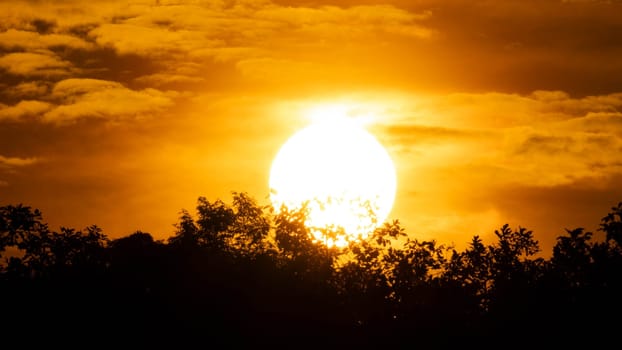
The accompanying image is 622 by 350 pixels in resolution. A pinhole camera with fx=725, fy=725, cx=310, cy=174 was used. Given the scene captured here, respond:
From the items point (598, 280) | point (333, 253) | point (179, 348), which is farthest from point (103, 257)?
point (598, 280)

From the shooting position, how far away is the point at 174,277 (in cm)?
3703

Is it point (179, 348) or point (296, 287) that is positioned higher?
point (296, 287)

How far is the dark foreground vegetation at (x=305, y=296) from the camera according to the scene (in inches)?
1330

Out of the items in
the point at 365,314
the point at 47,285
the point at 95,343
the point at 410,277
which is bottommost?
the point at 95,343

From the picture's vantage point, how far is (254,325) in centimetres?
3481

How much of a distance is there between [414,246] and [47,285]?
19398 millimetres

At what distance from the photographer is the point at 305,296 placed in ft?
117

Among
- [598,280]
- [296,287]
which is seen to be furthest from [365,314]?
[598,280]

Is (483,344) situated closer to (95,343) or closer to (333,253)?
(333,253)

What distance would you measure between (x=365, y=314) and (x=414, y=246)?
6.25 meters

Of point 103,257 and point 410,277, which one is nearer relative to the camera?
point 410,277

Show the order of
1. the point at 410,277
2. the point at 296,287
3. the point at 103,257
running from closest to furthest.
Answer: the point at 296,287, the point at 410,277, the point at 103,257

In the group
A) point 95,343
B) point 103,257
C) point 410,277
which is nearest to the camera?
point 95,343

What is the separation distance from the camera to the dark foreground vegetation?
111ft
